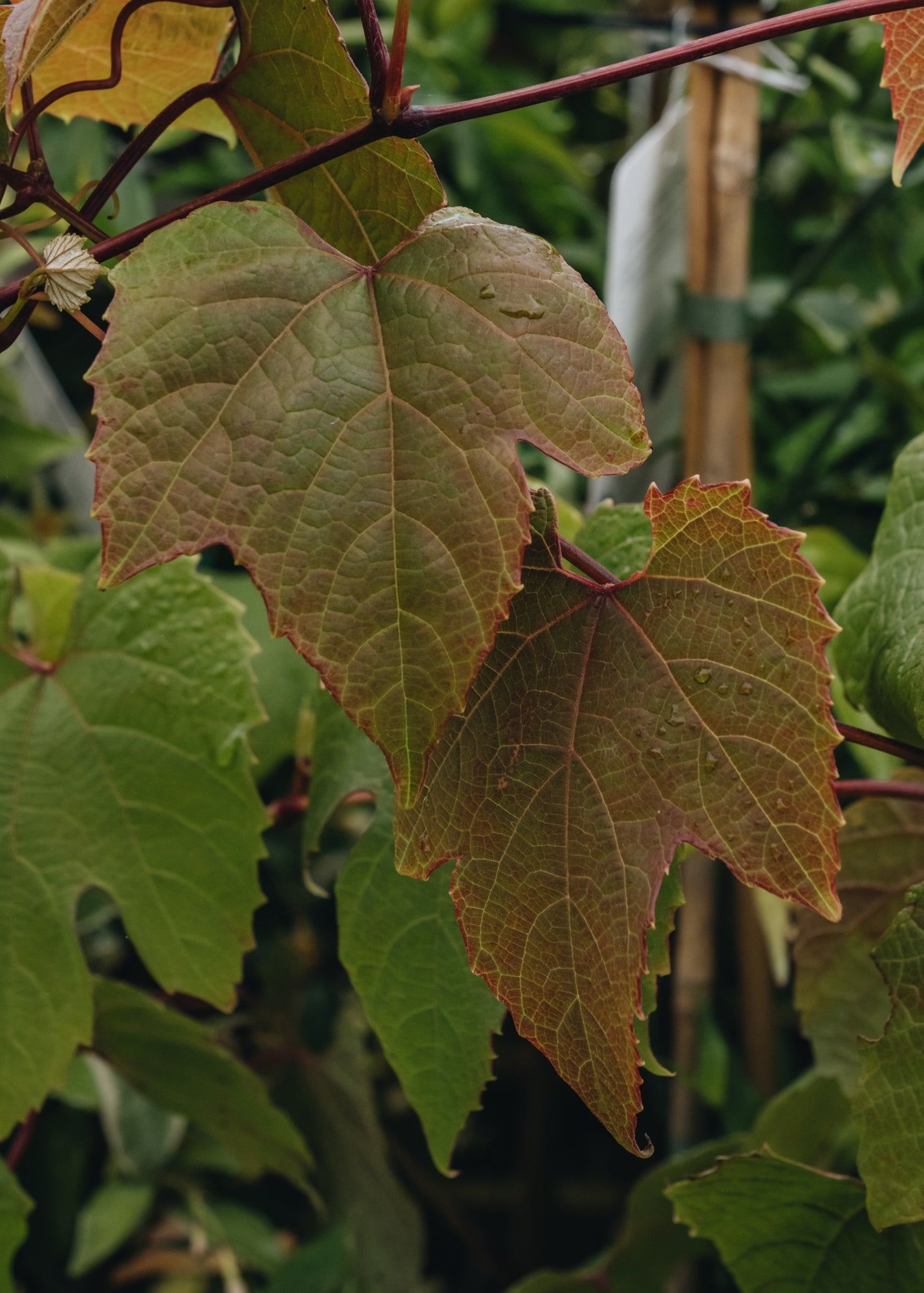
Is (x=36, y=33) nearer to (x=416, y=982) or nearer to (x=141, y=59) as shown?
(x=141, y=59)

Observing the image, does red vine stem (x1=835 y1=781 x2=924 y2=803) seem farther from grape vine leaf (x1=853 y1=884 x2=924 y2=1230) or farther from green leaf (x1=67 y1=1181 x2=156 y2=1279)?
green leaf (x1=67 y1=1181 x2=156 y2=1279)

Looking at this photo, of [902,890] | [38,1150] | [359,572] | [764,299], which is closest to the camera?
[359,572]

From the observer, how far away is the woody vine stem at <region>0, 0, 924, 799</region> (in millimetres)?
325

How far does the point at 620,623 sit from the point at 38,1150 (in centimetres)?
82

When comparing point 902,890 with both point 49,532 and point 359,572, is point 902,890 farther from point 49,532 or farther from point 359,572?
point 49,532

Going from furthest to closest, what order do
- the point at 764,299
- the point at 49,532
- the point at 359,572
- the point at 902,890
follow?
the point at 764,299 → the point at 49,532 → the point at 902,890 → the point at 359,572

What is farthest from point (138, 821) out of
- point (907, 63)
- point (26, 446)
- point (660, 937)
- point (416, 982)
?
point (26, 446)

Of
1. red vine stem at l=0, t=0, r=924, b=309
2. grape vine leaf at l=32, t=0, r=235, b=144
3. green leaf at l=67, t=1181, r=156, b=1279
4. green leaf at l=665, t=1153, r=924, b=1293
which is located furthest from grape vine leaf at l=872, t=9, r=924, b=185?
green leaf at l=67, t=1181, r=156, b=1279

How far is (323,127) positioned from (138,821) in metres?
0.34

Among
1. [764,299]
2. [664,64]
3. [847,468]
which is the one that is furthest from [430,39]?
[664,64]

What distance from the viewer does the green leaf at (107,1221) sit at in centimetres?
84

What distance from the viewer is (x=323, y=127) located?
1.27 feet

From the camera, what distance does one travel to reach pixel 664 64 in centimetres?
33

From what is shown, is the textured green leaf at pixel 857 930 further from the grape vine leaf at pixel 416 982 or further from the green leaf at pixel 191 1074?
the green leaf at pixel 191 1074
